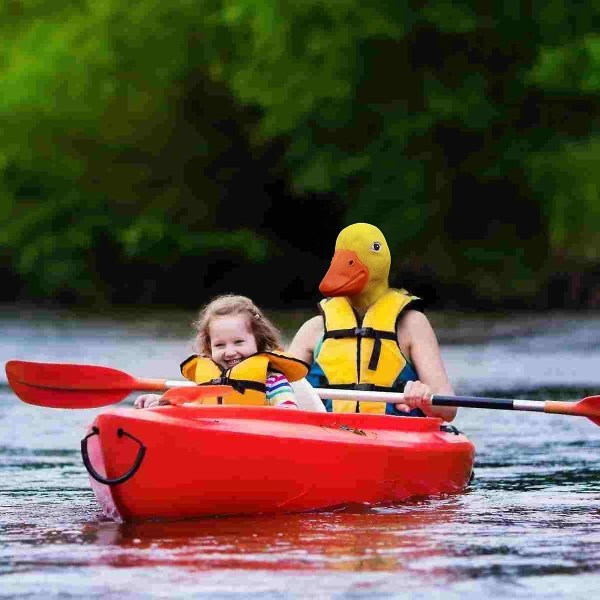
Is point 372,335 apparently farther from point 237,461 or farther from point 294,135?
point 294,135

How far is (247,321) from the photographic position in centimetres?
697

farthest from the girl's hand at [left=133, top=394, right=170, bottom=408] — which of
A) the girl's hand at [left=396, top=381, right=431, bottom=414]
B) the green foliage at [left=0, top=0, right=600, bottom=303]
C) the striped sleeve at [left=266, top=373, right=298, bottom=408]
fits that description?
the green foliage at [left=0, top=0, right=600, bottom=303]

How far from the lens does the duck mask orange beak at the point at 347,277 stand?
779cm

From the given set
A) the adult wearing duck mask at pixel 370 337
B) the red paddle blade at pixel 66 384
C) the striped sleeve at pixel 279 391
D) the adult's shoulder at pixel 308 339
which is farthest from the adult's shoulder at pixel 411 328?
the red paddle blade at pixel 66 384

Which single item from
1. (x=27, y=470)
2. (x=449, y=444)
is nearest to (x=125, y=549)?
(x=449, y=444)

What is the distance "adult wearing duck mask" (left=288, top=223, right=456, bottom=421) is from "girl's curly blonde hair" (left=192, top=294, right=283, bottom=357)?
0.75m

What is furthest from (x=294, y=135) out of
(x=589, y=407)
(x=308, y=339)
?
(x=589, y=407)

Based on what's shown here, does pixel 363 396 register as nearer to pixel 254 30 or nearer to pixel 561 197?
pixel 561 197

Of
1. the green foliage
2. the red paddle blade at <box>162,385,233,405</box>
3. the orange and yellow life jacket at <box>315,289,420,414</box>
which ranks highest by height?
the green foliage

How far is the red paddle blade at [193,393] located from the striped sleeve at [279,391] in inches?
14.1

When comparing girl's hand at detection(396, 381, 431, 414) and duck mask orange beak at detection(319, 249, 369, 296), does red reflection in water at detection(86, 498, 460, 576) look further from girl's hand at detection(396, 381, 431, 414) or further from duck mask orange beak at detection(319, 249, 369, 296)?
duck mask orange beak at detection(319, 249, 369, 296)

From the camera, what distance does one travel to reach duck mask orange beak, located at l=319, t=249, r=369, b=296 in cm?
779

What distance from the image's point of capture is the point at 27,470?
→ 8945 mm

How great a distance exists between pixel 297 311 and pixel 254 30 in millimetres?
4927
